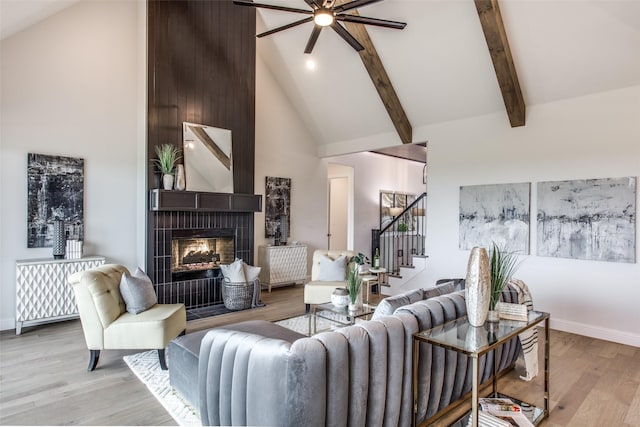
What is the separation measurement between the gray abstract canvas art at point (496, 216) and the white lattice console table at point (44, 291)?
17.2ft


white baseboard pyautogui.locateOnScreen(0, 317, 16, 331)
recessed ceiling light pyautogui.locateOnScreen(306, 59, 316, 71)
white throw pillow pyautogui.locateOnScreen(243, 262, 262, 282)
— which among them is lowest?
white baseboard pyautogui.locateOnScreen(0, 317, 16, 331)

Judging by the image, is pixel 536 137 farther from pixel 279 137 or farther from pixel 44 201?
pixel 44 201

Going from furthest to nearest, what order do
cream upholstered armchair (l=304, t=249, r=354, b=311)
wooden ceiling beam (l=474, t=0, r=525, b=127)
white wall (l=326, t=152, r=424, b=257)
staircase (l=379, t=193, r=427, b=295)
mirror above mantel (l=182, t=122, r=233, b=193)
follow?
1. white wall (l=326, t=152, r=424, b=257)
2. staircase (l=379, t=193, r=427, b=295)
3. mirror above mantel (l=182, t=122, r=233, b=193)
4. cream upholstered armchair (l=304, t=249, r=354, b=311)
5. wooden ceiling beam (l=474, t=0, r=525, b=127)

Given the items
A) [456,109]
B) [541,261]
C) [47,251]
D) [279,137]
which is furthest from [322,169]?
[47,251]

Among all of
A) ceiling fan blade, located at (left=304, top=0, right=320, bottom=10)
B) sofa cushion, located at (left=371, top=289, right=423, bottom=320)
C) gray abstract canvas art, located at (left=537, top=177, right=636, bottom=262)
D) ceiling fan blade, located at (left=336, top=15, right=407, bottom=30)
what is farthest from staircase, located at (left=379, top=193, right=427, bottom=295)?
ceiling fan blade, located at (left=304, top=0, right=320, bottom=10)

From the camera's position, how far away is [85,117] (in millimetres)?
4770

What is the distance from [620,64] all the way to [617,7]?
2.22 ft

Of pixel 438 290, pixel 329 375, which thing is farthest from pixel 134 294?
pixel 438 290

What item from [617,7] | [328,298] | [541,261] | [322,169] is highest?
[617,7]

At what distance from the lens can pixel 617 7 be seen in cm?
353

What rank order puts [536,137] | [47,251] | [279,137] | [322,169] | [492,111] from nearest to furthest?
[47,251] → [536,137] → [492,111] → [279,137] → [322,169]

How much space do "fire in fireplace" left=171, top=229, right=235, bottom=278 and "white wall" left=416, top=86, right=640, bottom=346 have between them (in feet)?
11.2

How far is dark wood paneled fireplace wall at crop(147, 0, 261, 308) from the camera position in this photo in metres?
4.91

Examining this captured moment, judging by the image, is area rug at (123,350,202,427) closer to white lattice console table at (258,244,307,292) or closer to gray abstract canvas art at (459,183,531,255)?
white lattice console table at (258,244,307,292)
